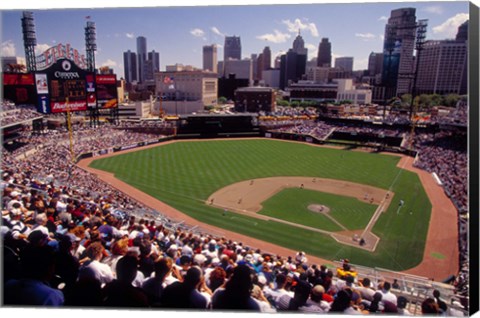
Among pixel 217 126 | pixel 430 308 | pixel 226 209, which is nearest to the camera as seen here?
pixel 430 308

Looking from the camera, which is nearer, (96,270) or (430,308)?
(96,270)

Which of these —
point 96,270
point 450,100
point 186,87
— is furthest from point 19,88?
point 450,100

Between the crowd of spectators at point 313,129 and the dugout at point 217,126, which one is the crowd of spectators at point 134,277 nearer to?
the dugout at point 217,126

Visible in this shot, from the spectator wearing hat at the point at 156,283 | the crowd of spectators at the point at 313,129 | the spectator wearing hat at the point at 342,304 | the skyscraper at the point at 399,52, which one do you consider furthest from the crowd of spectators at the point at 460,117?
the spectator wearing hat at the point at 156,283

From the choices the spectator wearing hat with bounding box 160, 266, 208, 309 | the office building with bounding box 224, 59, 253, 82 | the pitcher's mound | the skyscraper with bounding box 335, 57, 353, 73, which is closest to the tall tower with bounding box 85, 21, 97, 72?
the pitcher's mound

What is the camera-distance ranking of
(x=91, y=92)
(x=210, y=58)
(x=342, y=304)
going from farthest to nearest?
(x=210, y=58) < (x=91, y=92) < (x=342, y=304)

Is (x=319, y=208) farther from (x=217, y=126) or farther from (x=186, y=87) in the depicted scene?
(x=186, y=87)
